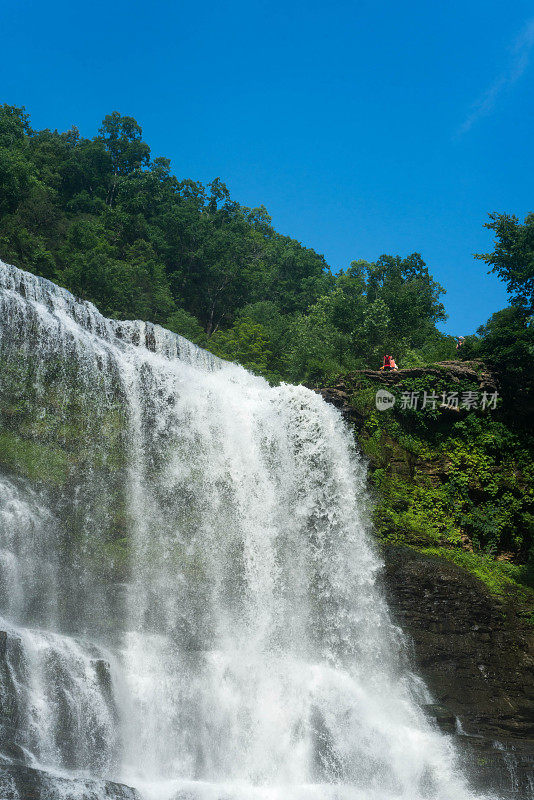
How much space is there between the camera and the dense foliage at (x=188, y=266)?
23672mm

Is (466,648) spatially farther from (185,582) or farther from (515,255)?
(515,255)

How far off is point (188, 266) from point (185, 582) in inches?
940

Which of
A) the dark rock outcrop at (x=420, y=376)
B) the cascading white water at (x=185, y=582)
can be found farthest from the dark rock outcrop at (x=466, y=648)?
the dark rock outcrop at (x=420, y=376)

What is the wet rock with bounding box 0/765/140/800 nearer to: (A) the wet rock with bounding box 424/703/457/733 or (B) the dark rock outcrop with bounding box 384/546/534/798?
(A) the wet rock with bounding box 424/703/457/733

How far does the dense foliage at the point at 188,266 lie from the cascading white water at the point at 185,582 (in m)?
8.07

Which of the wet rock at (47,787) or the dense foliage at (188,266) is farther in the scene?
the dense foliage at (188,266)

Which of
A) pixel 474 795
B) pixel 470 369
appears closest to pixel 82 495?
pixel 474 795

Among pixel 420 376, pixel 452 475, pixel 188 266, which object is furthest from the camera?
pixel 188 266

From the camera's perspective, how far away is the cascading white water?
872cm

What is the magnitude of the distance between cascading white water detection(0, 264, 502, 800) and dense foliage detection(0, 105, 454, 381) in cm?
807

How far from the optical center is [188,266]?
33312 millimetres

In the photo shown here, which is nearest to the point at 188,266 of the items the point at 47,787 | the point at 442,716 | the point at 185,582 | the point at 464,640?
the point at 185,582

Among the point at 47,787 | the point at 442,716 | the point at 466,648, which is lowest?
the point at 442,716

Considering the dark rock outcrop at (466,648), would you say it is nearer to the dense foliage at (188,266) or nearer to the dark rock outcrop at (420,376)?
the dark rock outcrop at (420,376)
